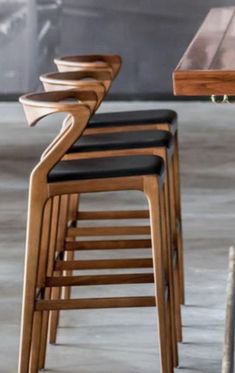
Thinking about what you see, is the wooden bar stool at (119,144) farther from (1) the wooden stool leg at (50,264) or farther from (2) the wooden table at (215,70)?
(2) the wooden table at (215,70)

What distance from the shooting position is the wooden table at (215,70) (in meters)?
2.45

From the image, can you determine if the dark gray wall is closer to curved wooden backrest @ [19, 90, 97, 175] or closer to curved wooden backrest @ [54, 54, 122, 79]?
curved wooden backrest @ [54, 54, 122, 79]

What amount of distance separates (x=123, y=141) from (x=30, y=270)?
23.1 inches

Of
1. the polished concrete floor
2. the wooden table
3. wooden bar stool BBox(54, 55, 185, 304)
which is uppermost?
the wooden table

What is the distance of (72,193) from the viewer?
2.93 m

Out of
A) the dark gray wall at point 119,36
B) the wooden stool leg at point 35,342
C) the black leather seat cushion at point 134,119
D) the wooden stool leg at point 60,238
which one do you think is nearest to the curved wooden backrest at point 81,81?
the black leather seat cushion at point 134,119

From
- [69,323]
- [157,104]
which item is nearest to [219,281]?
[69,323]

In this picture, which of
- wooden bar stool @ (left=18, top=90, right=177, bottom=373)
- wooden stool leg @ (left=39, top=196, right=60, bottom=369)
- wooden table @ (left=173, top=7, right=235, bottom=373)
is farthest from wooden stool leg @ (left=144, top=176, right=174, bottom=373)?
wooden stool leg @ (left=39, top=196, right=60, bottom=369)

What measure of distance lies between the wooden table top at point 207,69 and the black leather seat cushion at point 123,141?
344 millimetres

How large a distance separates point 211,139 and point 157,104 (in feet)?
4.18

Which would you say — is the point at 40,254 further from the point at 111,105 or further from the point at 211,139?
the point at 111,105

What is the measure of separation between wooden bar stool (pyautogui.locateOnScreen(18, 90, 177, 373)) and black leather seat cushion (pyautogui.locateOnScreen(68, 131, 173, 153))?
207 mm

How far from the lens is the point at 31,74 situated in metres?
8.18

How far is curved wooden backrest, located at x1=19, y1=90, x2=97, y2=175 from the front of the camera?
282 cm
